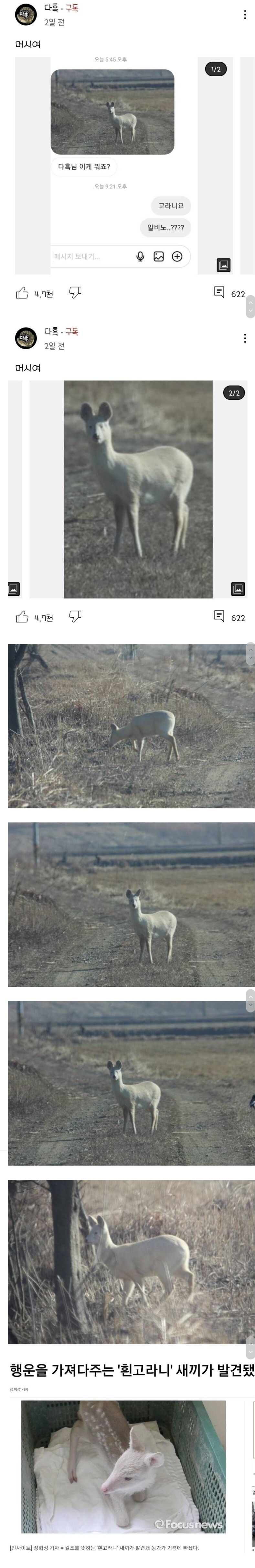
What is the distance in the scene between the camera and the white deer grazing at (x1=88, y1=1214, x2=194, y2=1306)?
3.10 meters

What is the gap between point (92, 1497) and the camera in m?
3.17

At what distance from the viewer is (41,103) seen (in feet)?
10.1

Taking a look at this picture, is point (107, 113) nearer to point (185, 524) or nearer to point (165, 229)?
point (165, 229)

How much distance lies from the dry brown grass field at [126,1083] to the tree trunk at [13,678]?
2.89 ft

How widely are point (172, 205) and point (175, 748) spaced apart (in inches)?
62.9

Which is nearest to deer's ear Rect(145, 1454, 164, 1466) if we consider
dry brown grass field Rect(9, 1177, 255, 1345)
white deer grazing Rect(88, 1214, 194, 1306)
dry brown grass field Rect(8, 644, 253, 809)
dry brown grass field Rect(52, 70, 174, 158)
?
dry brown grass field Rect(9, 1177, 255, 1345)

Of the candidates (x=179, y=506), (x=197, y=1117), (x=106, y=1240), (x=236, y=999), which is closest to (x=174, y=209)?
(x=179, y=506)

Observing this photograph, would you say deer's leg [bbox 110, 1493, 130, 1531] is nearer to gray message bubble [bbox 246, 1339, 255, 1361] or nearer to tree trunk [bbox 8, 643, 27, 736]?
gray message bubble [bbox 246, 1339, 255, 1361]

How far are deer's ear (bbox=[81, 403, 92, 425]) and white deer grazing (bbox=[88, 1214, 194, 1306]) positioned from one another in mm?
2401

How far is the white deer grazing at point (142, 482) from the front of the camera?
10.3ft

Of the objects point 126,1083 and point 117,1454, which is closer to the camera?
point 126,1083

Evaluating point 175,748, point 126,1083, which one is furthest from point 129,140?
point 126,1083

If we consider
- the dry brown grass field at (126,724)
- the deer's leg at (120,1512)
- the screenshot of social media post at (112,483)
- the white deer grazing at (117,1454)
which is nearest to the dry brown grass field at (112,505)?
the screenshot of social media post at (112,483)

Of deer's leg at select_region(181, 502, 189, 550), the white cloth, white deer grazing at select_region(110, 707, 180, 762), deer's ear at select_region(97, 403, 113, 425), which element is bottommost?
the white cloth
